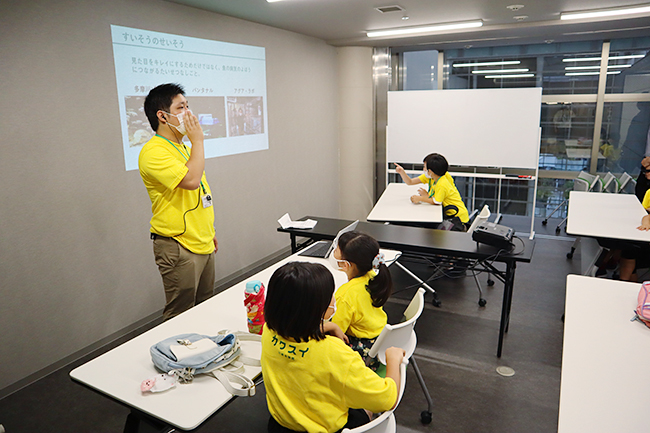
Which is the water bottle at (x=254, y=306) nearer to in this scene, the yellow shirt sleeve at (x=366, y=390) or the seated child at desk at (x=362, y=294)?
the seated child at desk at (x=362, y=294)

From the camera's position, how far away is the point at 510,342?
3299 millimetres

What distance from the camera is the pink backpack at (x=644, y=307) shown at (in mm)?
1933

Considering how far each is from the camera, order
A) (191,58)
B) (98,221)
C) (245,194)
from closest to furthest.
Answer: (98,221)
(191,58)
(245,194)

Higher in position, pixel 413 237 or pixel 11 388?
pixel 413 237

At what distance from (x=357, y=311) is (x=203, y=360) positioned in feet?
2.23

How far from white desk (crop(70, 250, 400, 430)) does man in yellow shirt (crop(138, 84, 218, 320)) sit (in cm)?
41

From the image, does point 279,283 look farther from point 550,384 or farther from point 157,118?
point 550,384

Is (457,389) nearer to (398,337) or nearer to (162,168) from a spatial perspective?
(398,337)

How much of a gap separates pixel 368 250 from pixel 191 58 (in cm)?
284

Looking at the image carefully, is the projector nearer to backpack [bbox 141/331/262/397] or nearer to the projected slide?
backpack [bbox 141/331/262/397]

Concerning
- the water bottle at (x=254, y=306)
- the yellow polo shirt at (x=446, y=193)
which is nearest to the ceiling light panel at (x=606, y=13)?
the yellow polo shirt at (x=446, y=193)

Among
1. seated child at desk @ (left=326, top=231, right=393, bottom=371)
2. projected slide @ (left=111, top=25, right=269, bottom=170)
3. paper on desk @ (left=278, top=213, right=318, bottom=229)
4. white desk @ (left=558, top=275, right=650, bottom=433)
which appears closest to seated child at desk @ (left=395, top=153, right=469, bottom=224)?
paper on desk @ (left=278, top=213, right=318, bottom=229)

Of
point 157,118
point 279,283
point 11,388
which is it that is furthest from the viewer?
point 11,388

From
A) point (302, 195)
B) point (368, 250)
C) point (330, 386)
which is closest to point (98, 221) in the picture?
point (368, 250)
